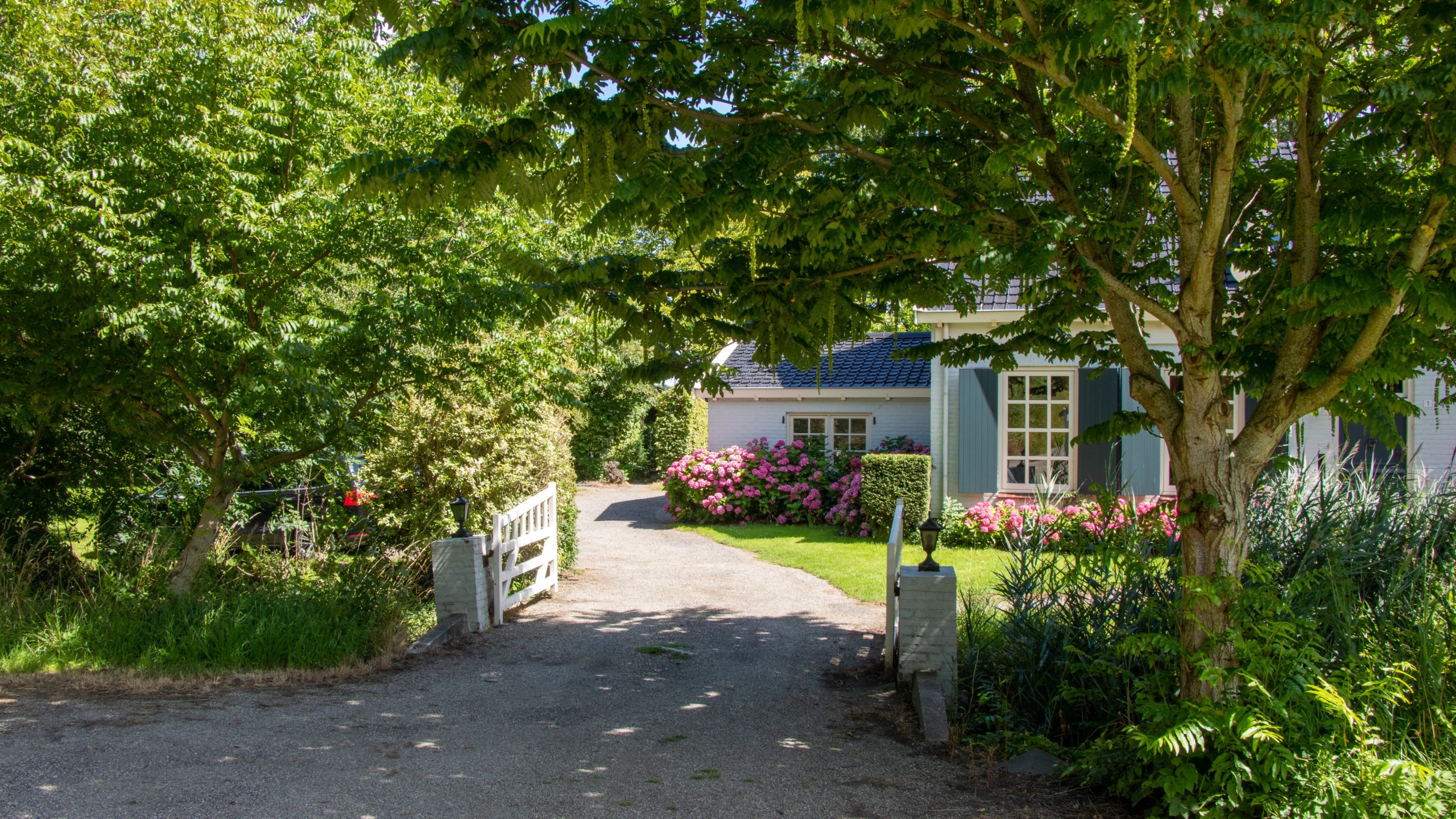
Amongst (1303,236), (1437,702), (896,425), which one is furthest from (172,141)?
(896,425)

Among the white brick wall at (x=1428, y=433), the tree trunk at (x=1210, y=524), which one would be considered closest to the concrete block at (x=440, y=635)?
the tree trunk at (x=1210, y=524)

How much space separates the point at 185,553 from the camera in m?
8.27

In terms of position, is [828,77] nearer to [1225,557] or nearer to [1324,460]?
[1225,557]

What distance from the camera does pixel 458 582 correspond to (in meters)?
8.59

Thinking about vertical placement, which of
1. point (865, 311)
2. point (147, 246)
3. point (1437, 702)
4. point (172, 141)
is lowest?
point (1437, 702)

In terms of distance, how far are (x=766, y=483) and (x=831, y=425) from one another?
2.18 meters

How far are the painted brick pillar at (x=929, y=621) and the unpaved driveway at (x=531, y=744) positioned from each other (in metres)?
0.40

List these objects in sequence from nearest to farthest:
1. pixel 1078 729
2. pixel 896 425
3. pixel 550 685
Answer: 1. pixel 1078 729
2. pixel 550 685
3. pixel 896 425

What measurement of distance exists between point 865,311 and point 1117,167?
183cm


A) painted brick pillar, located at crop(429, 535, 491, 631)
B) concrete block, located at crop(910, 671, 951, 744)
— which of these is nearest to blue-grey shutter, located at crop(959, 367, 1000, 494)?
concrete block, located at crop(910, 671, 951, 744)

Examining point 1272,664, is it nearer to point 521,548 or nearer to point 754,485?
point 521,548

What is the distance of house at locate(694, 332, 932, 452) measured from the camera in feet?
58.0

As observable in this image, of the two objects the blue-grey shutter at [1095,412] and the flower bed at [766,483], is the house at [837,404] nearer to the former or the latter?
the flower bed at [766,483]

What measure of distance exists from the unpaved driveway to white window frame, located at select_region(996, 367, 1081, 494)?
562cm
